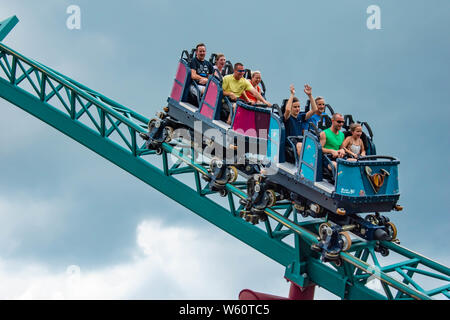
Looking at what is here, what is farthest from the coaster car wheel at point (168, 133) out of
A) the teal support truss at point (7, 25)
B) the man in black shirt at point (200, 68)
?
the teal support truss at point (7, 25)

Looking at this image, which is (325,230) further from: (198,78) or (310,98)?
(198,78)

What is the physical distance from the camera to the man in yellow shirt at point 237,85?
741 cm

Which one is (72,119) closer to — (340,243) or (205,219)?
(205,219)

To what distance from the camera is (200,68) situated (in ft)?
26.1

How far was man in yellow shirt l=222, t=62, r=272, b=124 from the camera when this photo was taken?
24.3 feet

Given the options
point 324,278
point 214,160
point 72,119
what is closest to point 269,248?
point 324,278

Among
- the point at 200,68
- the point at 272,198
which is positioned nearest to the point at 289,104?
the point at 272,198

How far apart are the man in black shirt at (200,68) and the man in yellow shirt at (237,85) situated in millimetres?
381

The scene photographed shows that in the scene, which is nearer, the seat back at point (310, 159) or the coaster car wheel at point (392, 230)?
the seat back at point (310, 159)

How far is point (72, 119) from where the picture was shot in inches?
330

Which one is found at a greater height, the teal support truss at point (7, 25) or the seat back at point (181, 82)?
the teal support truss at point (7, 25)

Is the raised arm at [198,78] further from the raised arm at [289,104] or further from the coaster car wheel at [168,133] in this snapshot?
the raised arm at [289,104]

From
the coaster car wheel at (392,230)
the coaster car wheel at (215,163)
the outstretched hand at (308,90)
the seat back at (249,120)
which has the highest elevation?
the outstretched hand at (308,90)

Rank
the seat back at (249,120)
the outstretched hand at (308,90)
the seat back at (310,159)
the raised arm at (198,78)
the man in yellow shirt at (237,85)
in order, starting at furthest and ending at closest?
1. the raised arm at (198,78)
2. the man in yellow shirt at (237,85)
3. the seat back at (249,120)
4. the outstretched hand at (308,90)
5. the seat back at (310,159)
